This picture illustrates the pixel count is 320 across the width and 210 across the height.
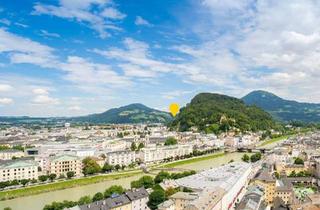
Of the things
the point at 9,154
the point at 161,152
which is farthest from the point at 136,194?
the point at 9,154

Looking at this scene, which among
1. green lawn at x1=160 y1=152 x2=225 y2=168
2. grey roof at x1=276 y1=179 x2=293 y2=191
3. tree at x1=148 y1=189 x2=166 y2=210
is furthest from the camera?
green lawn at x1=160 y1=152 x2=225 y2=168

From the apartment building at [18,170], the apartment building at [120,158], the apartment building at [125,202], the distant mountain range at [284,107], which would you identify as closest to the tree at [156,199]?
the apartment building at [125,202]

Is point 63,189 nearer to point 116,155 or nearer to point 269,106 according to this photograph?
point 116,155

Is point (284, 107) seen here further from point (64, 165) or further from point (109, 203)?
point (109, 203)

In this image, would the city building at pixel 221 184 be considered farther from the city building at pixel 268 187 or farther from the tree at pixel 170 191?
the city building at pixel 268 187

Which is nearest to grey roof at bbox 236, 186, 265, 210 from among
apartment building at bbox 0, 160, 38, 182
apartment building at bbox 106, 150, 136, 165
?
apartment building at bbox 0, 160, 38, 182

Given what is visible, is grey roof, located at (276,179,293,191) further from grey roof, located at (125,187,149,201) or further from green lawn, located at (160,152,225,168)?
green lawn, located at (160,152,225,168)
